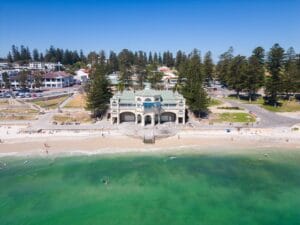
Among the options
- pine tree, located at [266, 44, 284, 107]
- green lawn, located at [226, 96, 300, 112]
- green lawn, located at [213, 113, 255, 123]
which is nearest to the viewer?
green lawn, located at [213, 113, 255, 123]

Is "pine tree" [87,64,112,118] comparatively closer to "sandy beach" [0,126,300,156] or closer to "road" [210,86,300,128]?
"sandy beach" [0,126,300,156]

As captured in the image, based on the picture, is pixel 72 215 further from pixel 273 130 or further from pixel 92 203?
pixel 273 130

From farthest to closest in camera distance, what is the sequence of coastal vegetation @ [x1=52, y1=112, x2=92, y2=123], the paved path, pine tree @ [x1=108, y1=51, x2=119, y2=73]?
pine tree @ [x1=108, y1=51, x2=119, y2=73]
coastal vegetation @ [x1=52, y1=112, x2=92, y2=123]
the paved path

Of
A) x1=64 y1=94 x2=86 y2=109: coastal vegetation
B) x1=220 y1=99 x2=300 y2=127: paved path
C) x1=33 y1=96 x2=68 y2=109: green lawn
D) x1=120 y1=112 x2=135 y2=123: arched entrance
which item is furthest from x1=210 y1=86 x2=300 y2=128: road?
x1=33 y1=96 x2=68 y2=109: green lawn

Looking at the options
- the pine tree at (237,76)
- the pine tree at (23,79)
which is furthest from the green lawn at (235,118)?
the pine tree at (23,79)

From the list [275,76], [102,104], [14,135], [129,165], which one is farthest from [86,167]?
[275,76]

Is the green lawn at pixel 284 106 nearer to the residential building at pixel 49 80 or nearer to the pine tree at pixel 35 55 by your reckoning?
the residential building at pixel 49 80

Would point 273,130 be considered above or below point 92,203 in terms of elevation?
above
